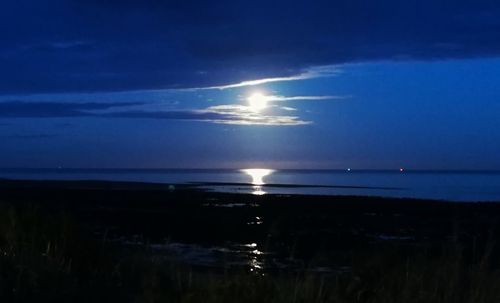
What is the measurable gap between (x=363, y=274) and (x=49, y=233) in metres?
4.02

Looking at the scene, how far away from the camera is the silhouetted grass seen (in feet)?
22.4

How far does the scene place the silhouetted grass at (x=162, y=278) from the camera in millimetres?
6840

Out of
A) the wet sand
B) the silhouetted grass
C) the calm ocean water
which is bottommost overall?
the silhouetted grass

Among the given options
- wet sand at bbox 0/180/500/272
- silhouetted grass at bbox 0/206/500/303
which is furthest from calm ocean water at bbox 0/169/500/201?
silhouetted grass at bbox 0/206/500/303

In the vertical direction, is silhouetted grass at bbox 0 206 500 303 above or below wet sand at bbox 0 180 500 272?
below

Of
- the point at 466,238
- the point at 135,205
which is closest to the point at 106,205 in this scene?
the point at 135,205

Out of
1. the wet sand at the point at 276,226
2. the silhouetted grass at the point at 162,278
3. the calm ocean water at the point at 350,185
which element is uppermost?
the calm ocean water at the point at 350,185

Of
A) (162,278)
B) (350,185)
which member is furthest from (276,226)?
(350,185)

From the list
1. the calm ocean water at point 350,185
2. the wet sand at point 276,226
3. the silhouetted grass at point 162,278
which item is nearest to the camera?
the silhouetted grass at point 162,278

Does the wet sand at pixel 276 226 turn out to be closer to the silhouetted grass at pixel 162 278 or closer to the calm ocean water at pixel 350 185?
the silhouetted grass at pixel 162 278

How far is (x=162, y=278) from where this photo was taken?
8266 mm

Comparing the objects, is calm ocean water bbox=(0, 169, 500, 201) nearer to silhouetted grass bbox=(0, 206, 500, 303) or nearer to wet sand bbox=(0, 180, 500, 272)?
wet sand bbox=(0, 180, 500, 272)

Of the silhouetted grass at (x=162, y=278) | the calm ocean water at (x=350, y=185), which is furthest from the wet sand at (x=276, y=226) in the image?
the calm ocean water at (x=350, y=185)

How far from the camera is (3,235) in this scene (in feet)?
30.0
